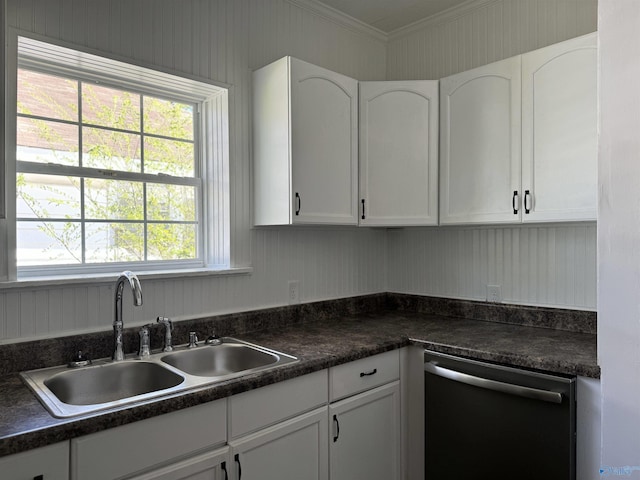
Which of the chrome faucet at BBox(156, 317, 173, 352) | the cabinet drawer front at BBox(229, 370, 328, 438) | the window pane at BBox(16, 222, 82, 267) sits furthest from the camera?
the chrome faucet at BBox(156, 317, 173, 352)

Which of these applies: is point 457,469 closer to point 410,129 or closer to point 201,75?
point 410,129

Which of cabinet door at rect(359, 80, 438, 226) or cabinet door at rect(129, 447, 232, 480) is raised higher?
cabinet door at rect(359, 80, 438, 226)

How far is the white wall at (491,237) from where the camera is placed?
2289 mm

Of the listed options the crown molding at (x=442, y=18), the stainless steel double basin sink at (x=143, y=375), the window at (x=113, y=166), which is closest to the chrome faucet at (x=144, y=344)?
the stainless steel double basin sink at (x=143, y=375)

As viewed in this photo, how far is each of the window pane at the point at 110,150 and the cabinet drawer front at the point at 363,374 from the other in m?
1.29

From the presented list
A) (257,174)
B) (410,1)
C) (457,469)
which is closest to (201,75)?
(257,174)

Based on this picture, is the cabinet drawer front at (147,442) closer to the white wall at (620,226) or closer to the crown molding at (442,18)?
the white wall at (620,226)

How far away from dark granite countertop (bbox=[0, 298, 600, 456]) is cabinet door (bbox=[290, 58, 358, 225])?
22.8 inches

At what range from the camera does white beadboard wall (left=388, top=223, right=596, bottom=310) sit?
2.28 meters

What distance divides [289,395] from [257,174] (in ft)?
3.70

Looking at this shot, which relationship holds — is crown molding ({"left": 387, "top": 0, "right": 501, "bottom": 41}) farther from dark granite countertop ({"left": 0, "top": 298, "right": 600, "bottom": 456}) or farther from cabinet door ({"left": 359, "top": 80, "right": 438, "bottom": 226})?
dark granite countertop ({"left": 0, "top": 298, "right": 600, "bottom": 456})

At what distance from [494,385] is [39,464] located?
1566mm

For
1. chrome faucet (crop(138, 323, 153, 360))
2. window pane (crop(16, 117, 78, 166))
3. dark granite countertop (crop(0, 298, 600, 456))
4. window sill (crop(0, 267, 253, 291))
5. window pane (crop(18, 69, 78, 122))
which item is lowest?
dark granite countertop (crop(0, 298, 600, 456))

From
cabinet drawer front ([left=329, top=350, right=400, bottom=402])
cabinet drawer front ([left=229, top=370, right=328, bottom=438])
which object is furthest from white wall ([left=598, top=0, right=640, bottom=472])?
cabinet drawer front ([left=329, top=350, right=400, bottom=402])
